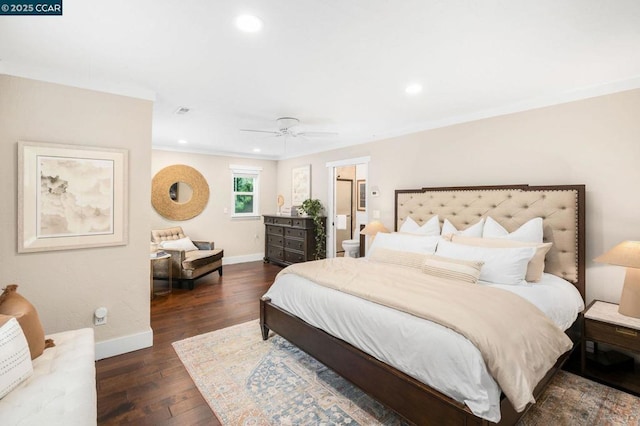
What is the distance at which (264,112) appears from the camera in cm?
372

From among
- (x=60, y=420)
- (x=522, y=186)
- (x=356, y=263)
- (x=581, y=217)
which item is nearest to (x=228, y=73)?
(x=356, y=263)

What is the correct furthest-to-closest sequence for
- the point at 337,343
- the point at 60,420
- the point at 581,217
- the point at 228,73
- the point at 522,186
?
the point at 522,186 < the point at 581,217 < the point at 228,73 < the point at 337,343 < the point at 60,420

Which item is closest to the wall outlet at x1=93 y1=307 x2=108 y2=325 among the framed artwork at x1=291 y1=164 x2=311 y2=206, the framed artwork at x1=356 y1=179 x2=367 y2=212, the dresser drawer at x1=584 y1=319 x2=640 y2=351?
the dresser drawer at x1=584 y1=319 x2=640 y2=351

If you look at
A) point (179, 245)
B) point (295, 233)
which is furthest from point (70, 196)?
point (295, 233)

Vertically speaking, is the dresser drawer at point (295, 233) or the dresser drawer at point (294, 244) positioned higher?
the dresser drawer at point (295, 233)

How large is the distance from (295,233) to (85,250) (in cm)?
372

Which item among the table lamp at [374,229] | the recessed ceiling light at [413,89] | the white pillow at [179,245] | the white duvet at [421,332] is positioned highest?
the recessed ceiling light at [413,89]

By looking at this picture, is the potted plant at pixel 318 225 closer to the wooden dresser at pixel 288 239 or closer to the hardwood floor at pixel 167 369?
the wooden dresser at pixel 288 239

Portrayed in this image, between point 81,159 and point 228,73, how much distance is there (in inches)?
59.1

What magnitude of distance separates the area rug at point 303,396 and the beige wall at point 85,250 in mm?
692

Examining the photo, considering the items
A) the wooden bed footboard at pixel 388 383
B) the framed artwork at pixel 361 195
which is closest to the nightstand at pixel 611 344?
the wooden bed footboard at pixel 388 383

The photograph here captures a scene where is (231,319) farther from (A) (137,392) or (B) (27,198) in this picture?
(B) (27,198)

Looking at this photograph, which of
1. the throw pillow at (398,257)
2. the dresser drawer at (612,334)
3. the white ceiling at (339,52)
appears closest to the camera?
the white ceiling at (339,52)

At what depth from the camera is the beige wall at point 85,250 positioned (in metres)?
2.42
